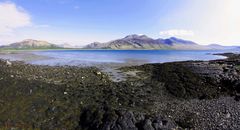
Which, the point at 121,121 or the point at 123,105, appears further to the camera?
the point at 123,105

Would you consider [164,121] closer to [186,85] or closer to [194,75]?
[186,85]

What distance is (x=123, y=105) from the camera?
1911cm

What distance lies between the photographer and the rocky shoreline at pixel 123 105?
15.9 meters

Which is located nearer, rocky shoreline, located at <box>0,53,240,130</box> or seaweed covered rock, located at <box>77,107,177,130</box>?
seaweed covered rock, located at <box>77,107,177,130</box>

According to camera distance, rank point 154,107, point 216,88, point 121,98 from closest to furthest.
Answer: point 154,107
point 121,98
point 216,88

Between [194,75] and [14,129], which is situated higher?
[194,75]

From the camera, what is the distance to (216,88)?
24.1m

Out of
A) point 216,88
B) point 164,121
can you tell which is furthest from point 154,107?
point 216,88

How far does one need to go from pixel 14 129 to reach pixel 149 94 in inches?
516

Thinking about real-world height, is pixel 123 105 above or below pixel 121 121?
above

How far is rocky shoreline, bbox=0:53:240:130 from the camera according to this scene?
52.3 feet

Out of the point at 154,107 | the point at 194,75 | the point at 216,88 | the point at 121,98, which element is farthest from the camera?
the point at 194,75

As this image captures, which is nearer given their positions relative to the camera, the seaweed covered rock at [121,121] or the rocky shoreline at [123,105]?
the seaweed covered rock at [121,121]

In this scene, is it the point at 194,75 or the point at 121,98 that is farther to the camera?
the point at 194,75
